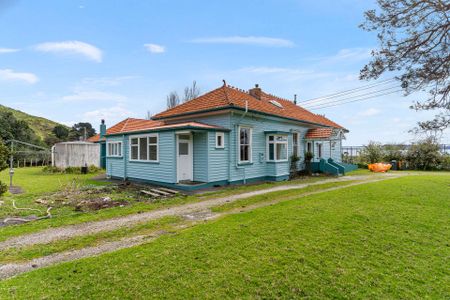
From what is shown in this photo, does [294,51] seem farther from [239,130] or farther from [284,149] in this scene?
[239,130]

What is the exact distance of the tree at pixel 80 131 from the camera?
141 ft

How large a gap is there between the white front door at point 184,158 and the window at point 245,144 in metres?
2.65

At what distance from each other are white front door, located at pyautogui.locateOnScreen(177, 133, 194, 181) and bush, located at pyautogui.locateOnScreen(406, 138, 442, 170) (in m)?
20.6

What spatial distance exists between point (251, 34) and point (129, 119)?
13.4 meters

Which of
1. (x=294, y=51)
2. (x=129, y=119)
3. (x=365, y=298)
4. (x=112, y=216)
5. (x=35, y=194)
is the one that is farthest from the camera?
(x=129, y=119)

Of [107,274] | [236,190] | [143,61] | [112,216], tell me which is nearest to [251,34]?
[143,61]

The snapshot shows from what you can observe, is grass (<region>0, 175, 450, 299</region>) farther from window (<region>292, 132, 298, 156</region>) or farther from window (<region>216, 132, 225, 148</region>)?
window (<region>292, 132, 298, 156</region>)

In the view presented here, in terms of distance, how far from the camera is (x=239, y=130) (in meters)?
12.7

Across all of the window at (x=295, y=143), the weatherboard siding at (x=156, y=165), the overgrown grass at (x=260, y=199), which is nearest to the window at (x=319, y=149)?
the window at (x=295, y=143)

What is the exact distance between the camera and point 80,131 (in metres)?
45.2

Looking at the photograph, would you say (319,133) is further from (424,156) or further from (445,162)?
(445,162)

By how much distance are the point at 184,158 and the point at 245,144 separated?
11.1 feet

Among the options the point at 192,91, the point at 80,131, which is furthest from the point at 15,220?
the point at 80,131

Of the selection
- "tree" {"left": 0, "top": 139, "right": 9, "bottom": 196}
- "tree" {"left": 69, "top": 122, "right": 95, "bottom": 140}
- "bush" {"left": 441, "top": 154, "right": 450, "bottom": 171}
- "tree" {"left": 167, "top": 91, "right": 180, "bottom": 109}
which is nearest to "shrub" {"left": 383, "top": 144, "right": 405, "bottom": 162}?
"bush" {"left": 441, "top": 154, "right": 450, "bottom": 171}
